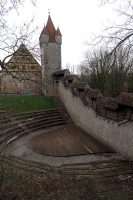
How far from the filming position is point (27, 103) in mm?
19562

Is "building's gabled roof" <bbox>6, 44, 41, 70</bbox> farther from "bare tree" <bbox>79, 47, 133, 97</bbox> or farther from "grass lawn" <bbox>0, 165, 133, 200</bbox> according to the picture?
"bare tree" <bbox>79, 47, 133, 97</bbox>

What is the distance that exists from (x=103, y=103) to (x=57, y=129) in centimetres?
491

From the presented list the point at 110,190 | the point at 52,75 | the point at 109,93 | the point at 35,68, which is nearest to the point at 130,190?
the point at 110,190

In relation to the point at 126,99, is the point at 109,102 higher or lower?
lower

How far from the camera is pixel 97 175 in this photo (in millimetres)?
8383

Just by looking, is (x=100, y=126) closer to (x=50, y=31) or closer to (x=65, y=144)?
(x=65, y=144)

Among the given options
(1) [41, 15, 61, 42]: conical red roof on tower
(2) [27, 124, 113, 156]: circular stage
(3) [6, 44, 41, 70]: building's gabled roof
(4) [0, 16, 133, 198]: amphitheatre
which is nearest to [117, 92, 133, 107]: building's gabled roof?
(4) [0, 16, 133, 198]: amphitheatre

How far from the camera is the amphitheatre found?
31.6 feet

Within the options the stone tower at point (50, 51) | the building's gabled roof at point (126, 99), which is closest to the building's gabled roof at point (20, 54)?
the building's gabled roof at point (126, 99)

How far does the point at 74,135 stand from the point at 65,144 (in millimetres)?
2028

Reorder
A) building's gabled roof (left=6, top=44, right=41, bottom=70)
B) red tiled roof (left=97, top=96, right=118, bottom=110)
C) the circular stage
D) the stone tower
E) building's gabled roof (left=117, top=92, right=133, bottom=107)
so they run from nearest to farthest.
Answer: building's gabled roof (left=6, top=44, right=41, bottom=70) → building's gabled roof (left=117, top=92, right=133, bottom=107) → red tiled roof (left=97, top=96, right=118, bottom=110) → the circular stage → the stone tower

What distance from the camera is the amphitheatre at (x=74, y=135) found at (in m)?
9.62

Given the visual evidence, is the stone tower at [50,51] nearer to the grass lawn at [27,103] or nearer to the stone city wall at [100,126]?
the grass lawn at [27,103]

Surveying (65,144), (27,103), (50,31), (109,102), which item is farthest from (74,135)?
Answer: (50,31)
